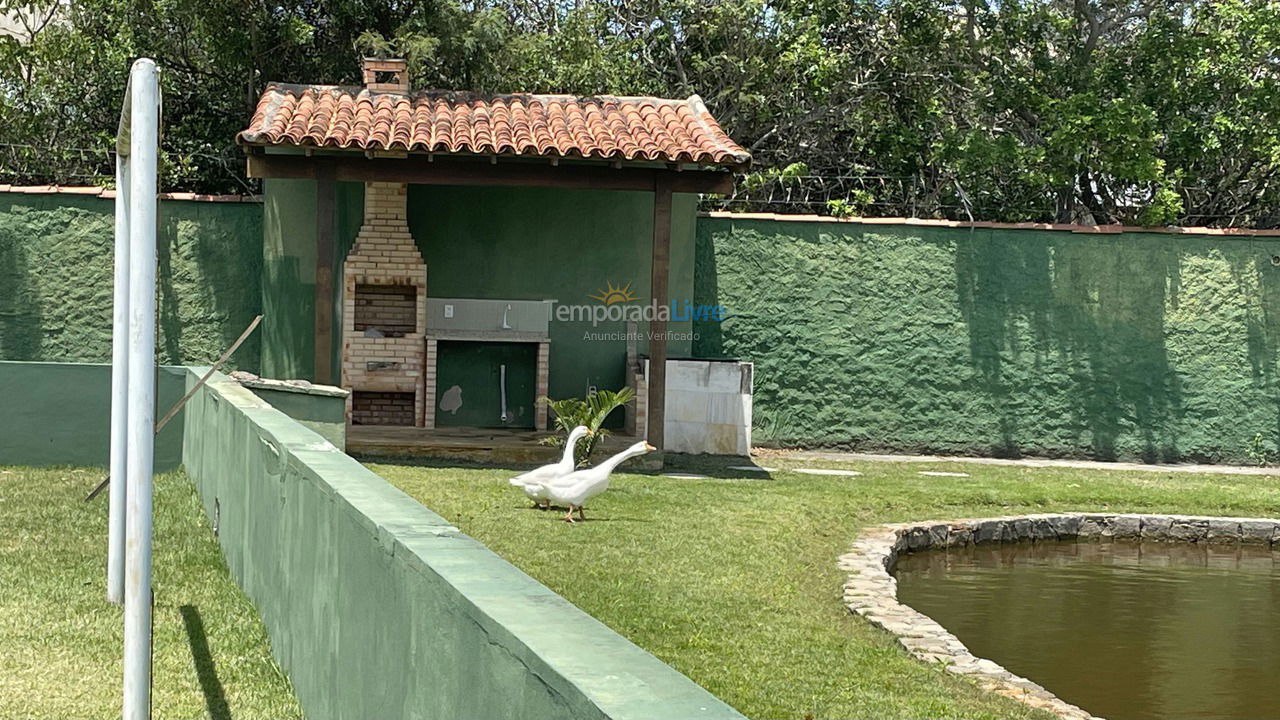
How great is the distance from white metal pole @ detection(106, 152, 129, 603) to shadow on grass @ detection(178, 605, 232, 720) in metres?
0.41

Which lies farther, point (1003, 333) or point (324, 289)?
point (1003, 333)

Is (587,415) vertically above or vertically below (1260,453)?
above

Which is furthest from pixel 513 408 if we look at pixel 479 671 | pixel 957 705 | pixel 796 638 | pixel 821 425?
pixel 479 671

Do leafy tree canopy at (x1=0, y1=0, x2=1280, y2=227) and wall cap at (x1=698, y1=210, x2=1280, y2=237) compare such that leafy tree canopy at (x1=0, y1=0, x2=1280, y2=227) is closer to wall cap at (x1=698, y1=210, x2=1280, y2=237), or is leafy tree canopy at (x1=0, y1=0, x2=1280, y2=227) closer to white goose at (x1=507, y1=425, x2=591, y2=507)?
wall cap at (x1=698, y1=210, x2=1280, y2=237)

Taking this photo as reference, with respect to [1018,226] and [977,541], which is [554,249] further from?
[977,541]

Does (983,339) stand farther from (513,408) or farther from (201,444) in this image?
(201,444)

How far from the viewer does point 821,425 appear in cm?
1633

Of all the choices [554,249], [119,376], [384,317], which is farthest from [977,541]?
[384,317]

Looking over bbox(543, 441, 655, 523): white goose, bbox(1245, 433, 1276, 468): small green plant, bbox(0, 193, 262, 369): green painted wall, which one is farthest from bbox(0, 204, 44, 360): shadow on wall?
bbox(1245, 433, 1276, 468): small green plant

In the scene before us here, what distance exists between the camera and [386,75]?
15500 millimetres

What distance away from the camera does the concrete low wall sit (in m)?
2.24

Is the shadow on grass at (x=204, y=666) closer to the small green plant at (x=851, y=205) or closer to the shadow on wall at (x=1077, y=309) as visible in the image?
the shadow on wall at (x=1077, y=309)

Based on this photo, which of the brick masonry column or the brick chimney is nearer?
the brick masonry column

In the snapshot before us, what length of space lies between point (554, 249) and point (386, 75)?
2.55 m
